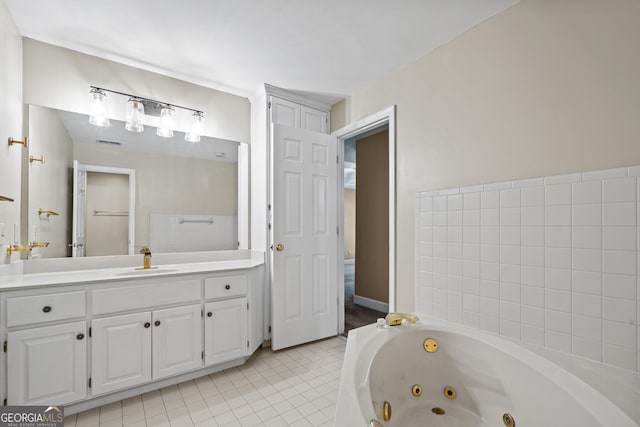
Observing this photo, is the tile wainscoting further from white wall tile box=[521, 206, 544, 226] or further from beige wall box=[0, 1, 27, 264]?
beige wall box=[0, 1, 27, 264]

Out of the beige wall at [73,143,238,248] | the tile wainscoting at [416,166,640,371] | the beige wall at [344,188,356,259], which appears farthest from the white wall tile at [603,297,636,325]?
the beige wall at [344,188,356,259]

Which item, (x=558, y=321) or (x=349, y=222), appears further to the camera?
(x=349, y=222)

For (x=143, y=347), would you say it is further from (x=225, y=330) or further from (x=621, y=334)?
(x=621, y=334)

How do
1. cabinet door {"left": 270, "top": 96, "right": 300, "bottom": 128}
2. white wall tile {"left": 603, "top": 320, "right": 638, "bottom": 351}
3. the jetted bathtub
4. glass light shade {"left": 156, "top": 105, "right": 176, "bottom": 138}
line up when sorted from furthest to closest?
1. cabinet door {"left": 270, "top": 96, "right": 300, "bottom": 128}
2. glass light shade {"left": 156, "top": 105, "right": 176, "bottom": 138}
3. white wall tile {"left": 603, "top": 320, "right": 638, "bottom": 351}
4. the jetted bathtub

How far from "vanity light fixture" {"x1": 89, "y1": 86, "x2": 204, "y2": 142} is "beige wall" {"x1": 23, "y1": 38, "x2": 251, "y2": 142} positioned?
6 cm

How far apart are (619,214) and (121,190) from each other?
3038 mm

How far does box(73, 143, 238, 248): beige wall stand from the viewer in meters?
2.28

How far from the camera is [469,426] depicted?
1412mm

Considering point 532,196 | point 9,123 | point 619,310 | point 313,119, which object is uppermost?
point 313,119

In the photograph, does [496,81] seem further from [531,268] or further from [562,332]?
[562,332]

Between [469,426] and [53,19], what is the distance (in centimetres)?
328

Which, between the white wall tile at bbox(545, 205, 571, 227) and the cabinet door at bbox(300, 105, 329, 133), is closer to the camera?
the white wall tile at bbox(545, 205, 571, 227)

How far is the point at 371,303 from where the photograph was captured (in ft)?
13.5

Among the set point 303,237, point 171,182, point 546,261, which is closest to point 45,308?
point 171,182
